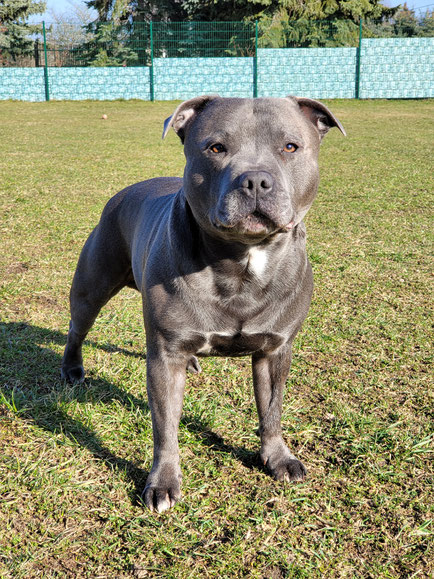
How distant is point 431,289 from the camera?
4.61 metres

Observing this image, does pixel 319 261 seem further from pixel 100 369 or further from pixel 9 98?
pixel 9 98

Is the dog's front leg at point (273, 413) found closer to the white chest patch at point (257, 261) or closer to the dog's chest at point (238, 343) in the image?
the dog's chest at point (238, 343)

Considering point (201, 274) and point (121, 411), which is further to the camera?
point (121, 411)

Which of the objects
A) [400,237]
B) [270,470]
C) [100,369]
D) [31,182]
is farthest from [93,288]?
[31,182]

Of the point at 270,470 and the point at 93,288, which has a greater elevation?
the point at 93,288

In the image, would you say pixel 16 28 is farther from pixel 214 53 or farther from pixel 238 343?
pixel 238 343

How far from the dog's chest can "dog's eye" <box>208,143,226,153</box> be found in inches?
27.5

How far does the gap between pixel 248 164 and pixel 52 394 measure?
1758 millimetres

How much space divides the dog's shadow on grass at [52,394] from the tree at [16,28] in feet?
66.4

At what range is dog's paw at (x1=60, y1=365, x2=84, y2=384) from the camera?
3.34m

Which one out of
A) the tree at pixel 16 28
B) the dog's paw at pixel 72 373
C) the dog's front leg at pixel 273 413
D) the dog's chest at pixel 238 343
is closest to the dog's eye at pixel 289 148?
the dog's chest at pixel 238 343

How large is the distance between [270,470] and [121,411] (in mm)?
862

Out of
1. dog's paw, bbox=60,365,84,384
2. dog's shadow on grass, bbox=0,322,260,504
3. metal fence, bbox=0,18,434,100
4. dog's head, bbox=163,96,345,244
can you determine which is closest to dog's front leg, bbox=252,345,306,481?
dog's shadow on grass, bbox=0,322,260,504

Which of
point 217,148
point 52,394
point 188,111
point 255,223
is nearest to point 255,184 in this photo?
point 255,223
